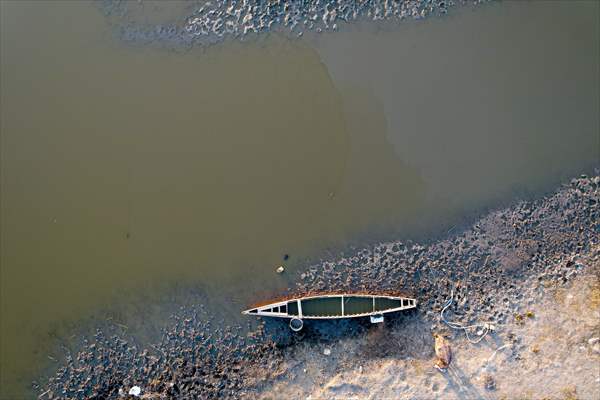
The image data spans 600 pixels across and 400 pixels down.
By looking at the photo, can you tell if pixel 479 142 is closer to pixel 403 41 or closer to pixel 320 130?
pixel 403 41

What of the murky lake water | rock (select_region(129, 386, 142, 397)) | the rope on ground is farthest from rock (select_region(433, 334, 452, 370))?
rock (select_region(129, 386, 142, 397))

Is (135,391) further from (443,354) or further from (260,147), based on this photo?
(443,354)

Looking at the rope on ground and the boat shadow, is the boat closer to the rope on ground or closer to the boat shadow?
the boat shadow

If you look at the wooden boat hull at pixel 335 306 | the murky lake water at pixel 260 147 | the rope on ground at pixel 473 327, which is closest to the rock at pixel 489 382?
the rope on ground at pixel 473 327

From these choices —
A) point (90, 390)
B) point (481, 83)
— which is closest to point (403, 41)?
point (481, 83)

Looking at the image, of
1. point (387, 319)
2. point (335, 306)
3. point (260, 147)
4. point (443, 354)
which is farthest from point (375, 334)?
point (260, 147)

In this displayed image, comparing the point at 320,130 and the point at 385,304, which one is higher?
the point at 320,130
